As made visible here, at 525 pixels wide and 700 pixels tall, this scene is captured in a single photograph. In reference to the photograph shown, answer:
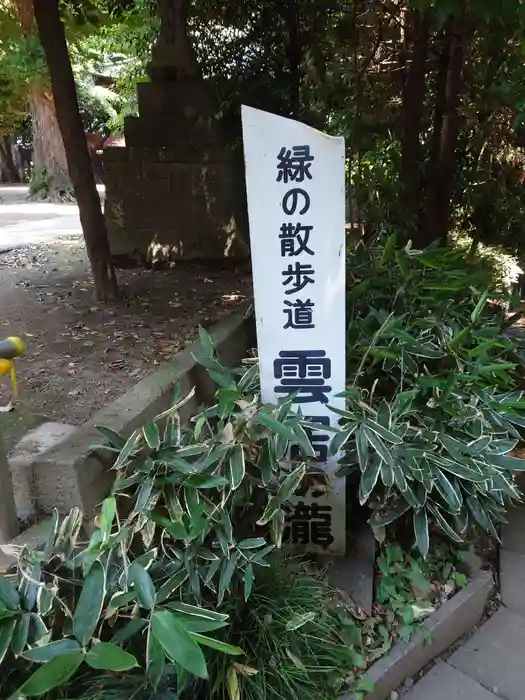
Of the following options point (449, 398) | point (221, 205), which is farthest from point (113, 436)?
point (221, 205)

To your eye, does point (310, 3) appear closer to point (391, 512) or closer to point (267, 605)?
point (391, 512)

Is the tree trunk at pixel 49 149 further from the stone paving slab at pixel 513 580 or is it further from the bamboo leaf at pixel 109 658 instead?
the bamboo leaf at pixel 109 658

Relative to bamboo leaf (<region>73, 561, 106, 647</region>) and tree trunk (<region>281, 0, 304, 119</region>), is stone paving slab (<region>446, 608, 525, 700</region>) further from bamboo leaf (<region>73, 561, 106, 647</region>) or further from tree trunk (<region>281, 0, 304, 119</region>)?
tree trunk (<region>281, 0, 304, 119</region>)

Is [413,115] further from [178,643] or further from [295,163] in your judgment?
[178,643]

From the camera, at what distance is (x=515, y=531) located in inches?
121

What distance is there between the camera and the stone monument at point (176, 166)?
15.7ft

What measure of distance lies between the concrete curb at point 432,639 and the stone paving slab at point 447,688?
49 mm

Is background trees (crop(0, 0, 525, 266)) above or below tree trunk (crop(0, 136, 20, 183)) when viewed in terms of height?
above

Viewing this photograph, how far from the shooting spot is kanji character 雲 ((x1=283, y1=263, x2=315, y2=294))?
7.25 ft

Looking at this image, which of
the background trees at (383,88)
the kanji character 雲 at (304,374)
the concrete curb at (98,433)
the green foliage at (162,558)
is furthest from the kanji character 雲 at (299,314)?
the background trees at (383,88)

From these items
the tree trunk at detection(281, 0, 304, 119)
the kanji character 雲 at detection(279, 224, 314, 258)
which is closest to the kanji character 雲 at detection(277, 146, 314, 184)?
the kanji character 雲 at detection(279, 224, 314, 258)

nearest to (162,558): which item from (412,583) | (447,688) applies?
(412,583)

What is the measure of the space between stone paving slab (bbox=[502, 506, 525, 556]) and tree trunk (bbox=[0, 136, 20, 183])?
23318 millimetres

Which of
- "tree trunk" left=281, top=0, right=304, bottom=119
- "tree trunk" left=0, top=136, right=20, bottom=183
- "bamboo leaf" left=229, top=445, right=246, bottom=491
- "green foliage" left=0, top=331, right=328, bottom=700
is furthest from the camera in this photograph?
"tree trunk" left=0, top=136, right=20, bottom=183
